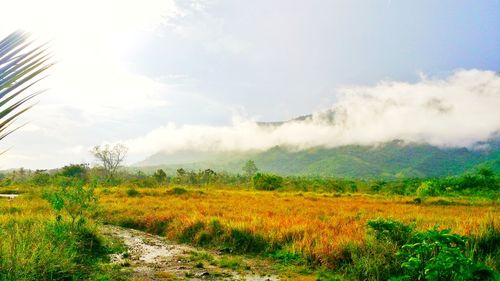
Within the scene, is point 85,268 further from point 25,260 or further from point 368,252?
point 368,252

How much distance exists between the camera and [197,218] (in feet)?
53.5

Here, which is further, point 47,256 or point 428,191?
point 428,191

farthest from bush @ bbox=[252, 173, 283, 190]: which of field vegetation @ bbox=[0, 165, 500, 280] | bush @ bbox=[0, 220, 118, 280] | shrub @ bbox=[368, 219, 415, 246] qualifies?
shrub @ bbox=[368, 219, 415, 246]

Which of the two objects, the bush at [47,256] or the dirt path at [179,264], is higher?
the bush at [47,256]

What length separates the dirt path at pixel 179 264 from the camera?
9.83 meters

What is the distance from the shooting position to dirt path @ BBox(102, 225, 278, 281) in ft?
32.2

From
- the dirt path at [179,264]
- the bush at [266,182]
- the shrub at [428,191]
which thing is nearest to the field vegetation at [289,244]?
the dirt path at [179,264]

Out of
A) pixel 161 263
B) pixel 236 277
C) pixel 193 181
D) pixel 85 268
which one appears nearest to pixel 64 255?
pixel 85 268

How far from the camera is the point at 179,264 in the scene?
36.4 feet

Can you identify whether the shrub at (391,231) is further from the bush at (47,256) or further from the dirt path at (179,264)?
the bush at (47,256)

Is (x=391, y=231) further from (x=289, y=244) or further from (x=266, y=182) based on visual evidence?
(x=266, y=182)

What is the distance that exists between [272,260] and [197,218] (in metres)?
5.60

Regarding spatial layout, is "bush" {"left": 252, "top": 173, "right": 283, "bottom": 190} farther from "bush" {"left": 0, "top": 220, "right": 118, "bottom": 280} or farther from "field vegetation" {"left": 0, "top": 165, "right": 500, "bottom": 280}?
"bush" {"left": 0, "top": 220, "right": 118, "bottom": 280}

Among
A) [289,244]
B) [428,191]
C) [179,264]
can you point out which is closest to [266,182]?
[428,191]
